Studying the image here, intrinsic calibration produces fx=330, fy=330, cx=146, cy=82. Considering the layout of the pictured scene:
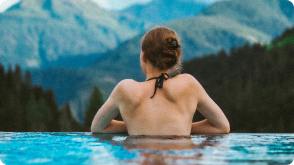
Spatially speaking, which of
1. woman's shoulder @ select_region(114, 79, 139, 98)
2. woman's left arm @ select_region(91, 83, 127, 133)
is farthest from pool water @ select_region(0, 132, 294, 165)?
woman's left arm @ select_region(91, 83, 127, 133)

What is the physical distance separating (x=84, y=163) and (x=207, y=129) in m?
2.12

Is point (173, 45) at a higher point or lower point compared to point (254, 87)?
lower

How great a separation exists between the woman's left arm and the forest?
154 ft

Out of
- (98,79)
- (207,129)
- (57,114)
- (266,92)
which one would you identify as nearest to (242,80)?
(266,92)

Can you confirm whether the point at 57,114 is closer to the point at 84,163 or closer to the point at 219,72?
the point at 219,72

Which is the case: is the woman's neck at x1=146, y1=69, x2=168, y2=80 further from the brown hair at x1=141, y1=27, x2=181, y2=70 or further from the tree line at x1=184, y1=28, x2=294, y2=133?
the tree line at x1=184, y1=28, x2=294, y2=133

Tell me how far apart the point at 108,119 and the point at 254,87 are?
6848cm

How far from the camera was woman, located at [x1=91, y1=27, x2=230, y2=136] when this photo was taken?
3.42m

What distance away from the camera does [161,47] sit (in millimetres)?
3490

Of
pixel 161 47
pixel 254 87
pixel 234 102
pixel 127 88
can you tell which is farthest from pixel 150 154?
pixel 254 87

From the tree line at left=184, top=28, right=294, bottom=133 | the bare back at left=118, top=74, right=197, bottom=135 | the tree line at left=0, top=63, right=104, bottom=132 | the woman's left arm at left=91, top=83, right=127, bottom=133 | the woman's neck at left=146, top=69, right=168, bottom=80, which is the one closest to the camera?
the bare back at left=118, top=74, right=197, bottom=135

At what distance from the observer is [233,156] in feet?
8.40

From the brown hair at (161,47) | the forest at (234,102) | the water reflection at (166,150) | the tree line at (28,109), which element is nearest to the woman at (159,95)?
the brown hair at (161,47)

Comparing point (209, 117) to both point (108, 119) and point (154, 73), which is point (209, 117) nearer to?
point (154, 73)
